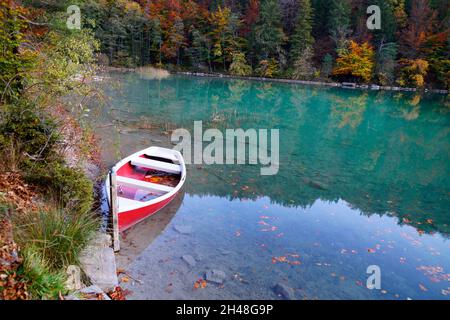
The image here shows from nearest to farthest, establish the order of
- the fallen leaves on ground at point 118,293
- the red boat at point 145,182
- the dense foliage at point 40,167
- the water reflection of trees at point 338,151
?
1. the dense foliage at point 40,167
2. the fallen leaves on ground at point 118,293
3. the red boat at point 145,182
4. the water reflection of trees at point 338,151

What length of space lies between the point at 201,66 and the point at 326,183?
36400mm

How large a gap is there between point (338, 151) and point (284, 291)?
938 cm

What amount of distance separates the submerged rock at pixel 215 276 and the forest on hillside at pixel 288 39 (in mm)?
34532

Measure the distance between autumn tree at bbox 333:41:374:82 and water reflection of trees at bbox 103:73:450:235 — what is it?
400 inches

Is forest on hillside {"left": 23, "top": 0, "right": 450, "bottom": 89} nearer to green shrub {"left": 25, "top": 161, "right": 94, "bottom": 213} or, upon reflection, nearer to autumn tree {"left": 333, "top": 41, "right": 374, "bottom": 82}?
autumn tree {"left": 333, "top": 41, "right": 374, "bottom": 82}

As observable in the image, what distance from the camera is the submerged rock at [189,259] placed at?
516 centimetres

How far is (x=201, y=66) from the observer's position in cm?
4309

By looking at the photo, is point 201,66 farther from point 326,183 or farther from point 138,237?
point 138,237

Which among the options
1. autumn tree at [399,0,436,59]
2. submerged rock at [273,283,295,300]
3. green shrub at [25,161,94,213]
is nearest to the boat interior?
green shrub at [25,161,94,213]

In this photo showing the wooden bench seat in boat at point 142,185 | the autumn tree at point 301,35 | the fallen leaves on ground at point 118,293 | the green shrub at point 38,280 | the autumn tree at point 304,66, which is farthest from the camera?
the autumn tree at point 301,35

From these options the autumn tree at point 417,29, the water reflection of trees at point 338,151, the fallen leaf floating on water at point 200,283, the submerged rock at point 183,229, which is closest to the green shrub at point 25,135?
the submerged rock at point 183,229

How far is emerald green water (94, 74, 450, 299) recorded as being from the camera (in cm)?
503

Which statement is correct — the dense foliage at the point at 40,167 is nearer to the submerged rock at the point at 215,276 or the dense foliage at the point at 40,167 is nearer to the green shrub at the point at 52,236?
the green shrub at the point at 52,236
